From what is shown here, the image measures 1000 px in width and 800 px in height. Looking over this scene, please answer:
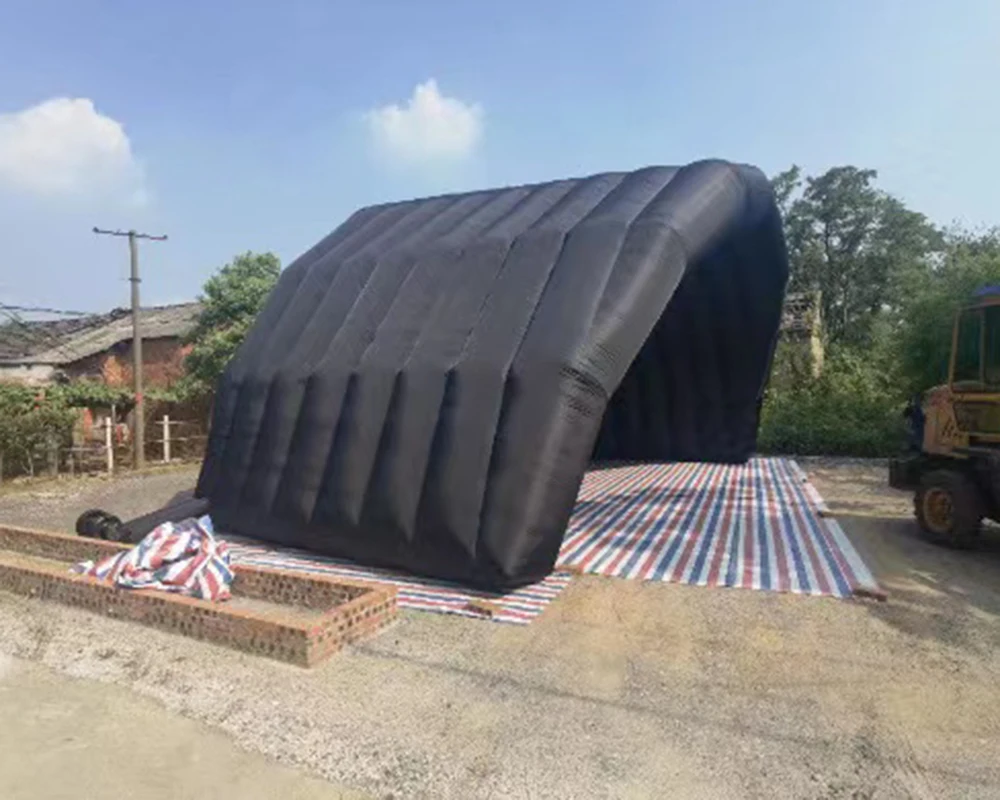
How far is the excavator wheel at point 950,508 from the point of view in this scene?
23.5 feet

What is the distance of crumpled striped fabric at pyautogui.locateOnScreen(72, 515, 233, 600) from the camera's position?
5.62 metres

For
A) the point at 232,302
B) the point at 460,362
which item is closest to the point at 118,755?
the point at 460,362

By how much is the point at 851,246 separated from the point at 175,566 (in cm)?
3160

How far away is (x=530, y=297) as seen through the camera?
6.62 metres

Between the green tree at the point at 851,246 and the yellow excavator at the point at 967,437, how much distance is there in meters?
22.5

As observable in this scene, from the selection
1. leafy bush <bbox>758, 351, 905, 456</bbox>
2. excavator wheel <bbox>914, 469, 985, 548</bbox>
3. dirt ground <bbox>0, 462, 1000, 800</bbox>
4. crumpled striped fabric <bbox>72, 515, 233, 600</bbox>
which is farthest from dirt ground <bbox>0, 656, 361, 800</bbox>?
leafy bush <bbox>758, 351, 905, 456</bbox>

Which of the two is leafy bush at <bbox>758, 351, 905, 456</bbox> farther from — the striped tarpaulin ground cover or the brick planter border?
the brick planter border

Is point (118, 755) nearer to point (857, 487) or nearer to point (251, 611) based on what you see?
point (251, 611)

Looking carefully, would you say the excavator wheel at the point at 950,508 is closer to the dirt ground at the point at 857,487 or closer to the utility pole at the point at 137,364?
the dirt ground at the point at 857,487

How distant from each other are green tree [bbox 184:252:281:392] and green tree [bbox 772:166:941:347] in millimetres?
22259

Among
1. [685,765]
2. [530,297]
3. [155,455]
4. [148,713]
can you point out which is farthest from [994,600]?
[155,455]

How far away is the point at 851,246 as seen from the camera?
30.1 meters

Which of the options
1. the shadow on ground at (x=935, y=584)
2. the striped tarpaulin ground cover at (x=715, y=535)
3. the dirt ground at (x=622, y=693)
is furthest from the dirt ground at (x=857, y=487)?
the dirt ground at (x=622, y=693)

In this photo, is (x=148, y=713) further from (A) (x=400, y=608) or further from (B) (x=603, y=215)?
(B) (x=603, y=215)
